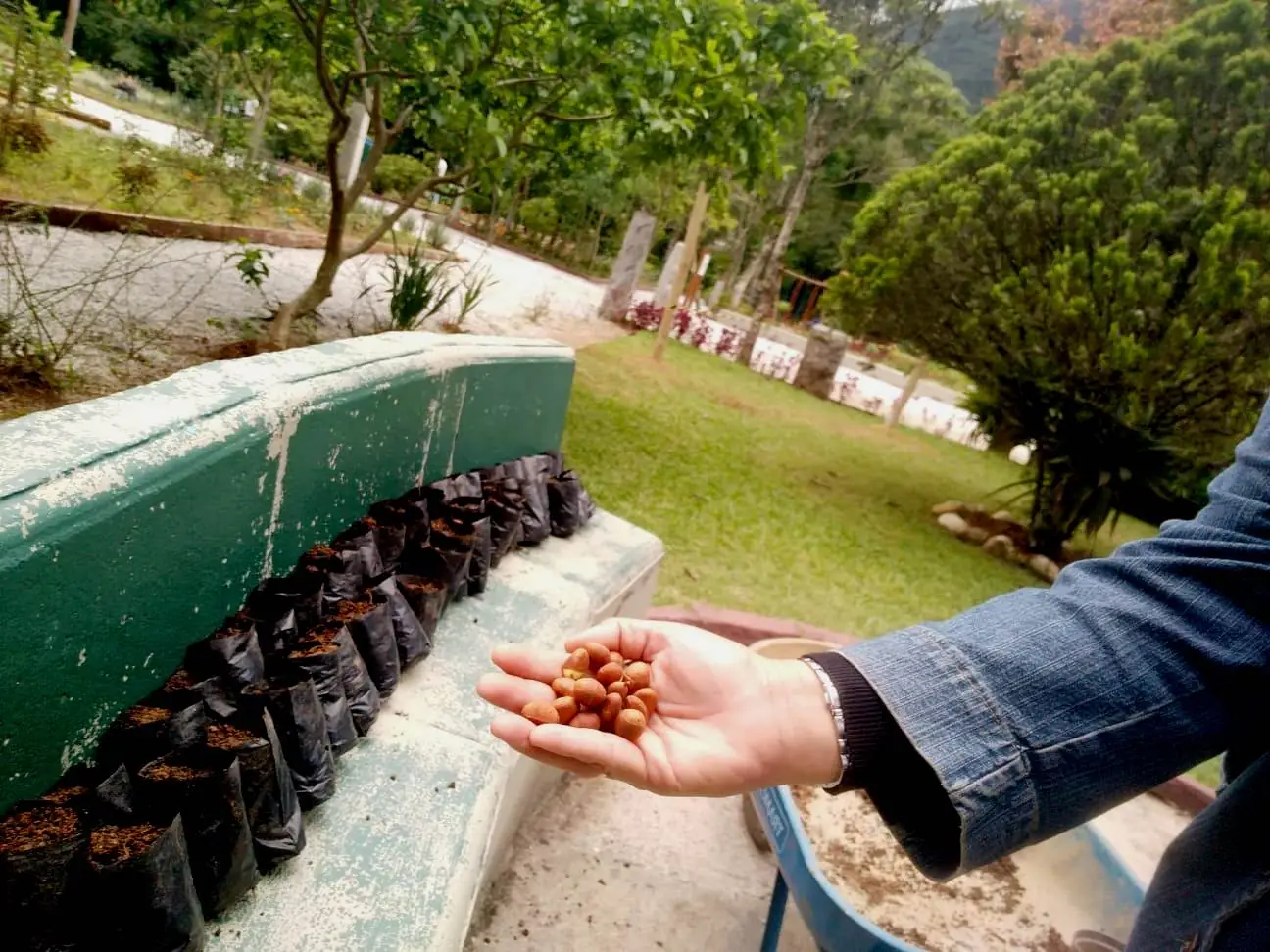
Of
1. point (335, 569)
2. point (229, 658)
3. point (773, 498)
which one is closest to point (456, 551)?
point (335, 569)

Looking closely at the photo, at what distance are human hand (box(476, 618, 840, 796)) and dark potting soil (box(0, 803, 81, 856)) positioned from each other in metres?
0.67

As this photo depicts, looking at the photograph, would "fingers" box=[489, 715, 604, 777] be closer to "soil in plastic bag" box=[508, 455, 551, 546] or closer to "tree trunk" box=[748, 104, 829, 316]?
"soil in plastic bag" box=[508, 455, 551, 546]

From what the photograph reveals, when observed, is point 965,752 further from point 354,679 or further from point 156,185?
point 156,185

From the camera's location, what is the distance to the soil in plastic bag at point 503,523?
2.78 meters

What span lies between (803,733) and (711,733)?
0.18 meters

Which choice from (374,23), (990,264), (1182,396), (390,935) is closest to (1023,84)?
(990,264)

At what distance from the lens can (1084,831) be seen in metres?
2.46

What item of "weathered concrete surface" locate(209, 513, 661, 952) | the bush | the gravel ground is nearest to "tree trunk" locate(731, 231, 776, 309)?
the bush

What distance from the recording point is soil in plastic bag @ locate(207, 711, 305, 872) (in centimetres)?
140

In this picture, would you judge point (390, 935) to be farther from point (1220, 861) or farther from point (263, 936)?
point (1220, 861)

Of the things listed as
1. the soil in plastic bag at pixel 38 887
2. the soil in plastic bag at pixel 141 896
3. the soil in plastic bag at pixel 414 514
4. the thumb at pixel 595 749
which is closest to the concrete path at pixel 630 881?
the soil in plastic bag at pixel 414 514

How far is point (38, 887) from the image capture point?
113cm

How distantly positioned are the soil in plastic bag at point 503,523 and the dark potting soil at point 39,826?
4.97 feet

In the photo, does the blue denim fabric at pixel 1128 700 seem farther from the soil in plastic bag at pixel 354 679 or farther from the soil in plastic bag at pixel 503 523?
the soil in plastic bag at pixel 503 523
